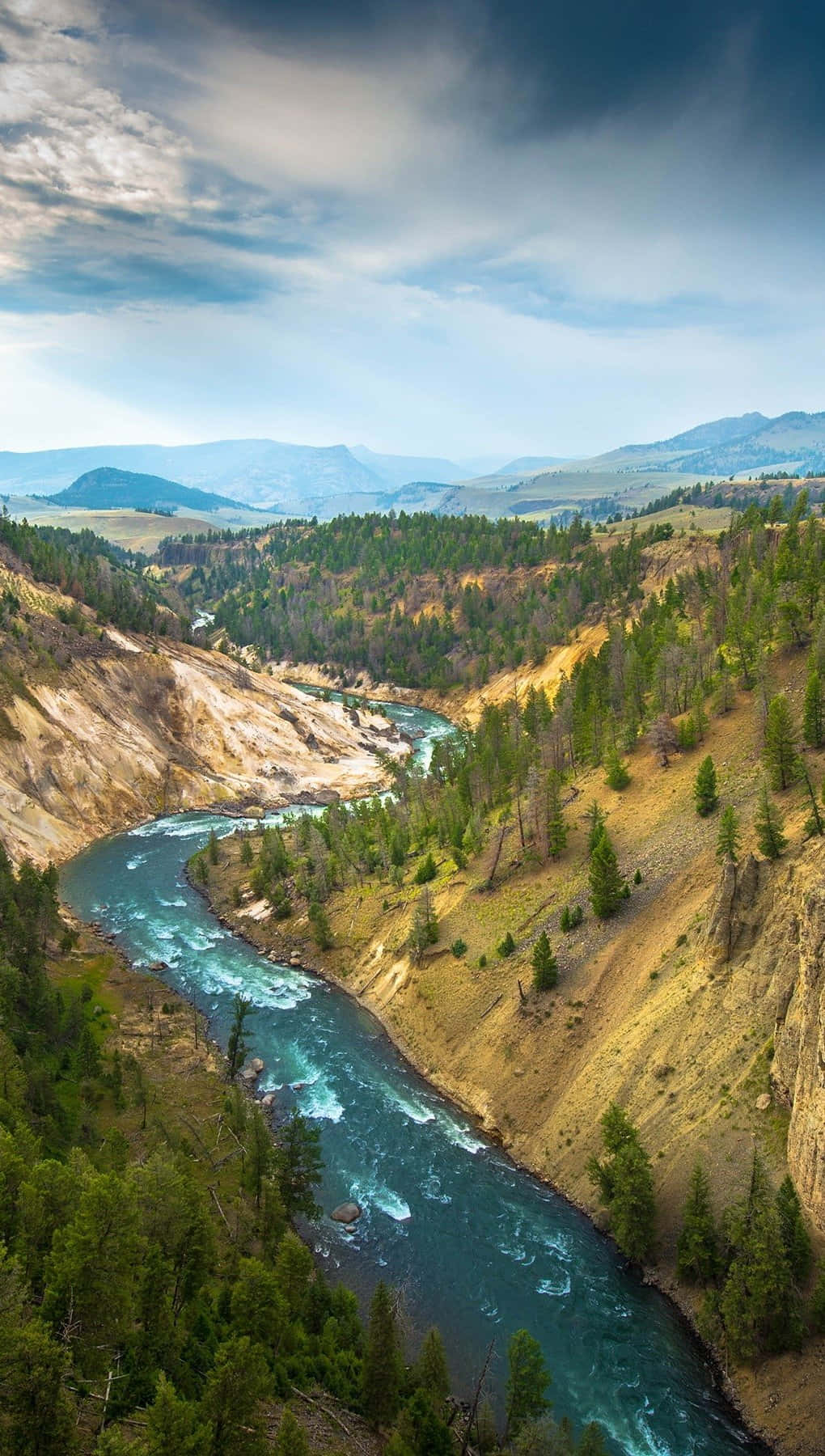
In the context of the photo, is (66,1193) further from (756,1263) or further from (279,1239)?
(756,1263)

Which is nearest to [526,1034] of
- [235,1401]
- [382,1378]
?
[382,1378]

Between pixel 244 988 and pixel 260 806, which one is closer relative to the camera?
pixel 244 988

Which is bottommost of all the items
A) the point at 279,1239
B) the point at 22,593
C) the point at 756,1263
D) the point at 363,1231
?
the point at 363,1231

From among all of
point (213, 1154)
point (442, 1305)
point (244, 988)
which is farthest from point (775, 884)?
point (244, 988)

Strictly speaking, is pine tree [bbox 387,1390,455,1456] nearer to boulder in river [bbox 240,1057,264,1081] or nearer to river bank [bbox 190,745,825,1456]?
river bank [bbox 190,745,825,1456]

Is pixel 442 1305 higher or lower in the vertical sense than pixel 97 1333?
lower

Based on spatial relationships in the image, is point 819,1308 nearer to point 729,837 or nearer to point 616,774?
point 729,837

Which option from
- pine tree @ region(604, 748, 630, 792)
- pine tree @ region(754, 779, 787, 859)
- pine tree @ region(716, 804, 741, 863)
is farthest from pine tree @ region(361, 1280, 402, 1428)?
pine tree @ region(604, 748, 630, 792)
